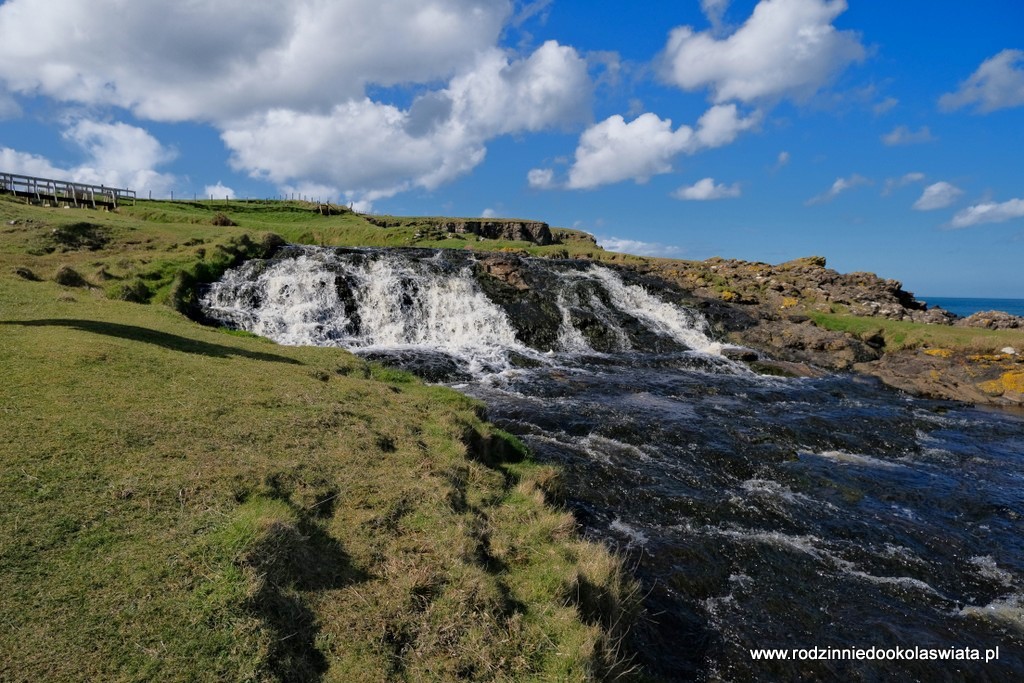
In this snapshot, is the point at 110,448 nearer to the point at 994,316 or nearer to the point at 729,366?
the point at 729,366

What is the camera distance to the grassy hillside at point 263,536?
5691 millimetres

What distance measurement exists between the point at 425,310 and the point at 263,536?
26.7m

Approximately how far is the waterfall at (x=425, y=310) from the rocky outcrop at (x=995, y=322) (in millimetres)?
20285

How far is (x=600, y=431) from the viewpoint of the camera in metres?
17.4

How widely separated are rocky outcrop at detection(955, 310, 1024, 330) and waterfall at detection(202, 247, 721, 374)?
66.6 feet

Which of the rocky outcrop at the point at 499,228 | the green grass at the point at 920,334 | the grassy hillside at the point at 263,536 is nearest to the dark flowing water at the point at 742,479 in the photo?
A: the grassy hillside at the point at 263,536

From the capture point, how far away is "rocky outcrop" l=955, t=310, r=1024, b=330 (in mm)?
37875

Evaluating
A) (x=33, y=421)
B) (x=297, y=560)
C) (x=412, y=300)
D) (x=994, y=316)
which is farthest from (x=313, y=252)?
(x=994, y=316)

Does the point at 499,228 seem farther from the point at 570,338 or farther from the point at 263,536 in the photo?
the point at 263,536

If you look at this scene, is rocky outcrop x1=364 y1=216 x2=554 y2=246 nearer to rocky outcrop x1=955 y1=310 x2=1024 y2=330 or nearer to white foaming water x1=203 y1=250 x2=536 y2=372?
white foaming water x1=203 y1=250 x2=536 y2=372

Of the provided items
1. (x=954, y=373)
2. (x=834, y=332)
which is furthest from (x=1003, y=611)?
(x=834, y=332)

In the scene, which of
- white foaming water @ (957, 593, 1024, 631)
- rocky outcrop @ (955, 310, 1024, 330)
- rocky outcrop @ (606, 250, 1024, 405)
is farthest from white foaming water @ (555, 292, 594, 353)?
rocky outcrop @ (955, 310, 1024, 330)

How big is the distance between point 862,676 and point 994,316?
43.8 m

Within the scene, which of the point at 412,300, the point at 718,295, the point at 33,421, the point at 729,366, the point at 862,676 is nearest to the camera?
the point at 862,676
